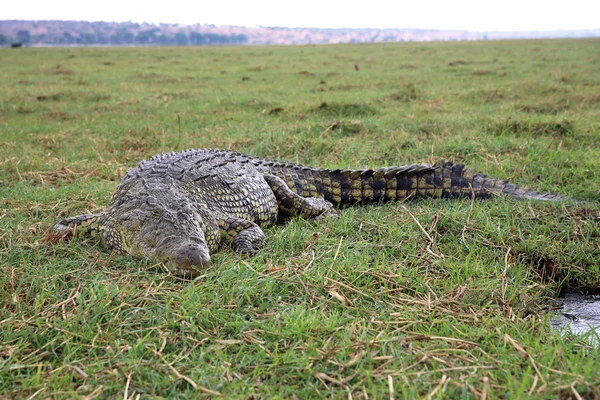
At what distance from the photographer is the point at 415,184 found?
4.42 m

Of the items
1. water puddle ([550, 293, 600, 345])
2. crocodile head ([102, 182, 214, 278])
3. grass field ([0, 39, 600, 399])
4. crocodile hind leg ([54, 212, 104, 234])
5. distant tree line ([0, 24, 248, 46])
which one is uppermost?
distant tree line ([0, 24, 248, 46])

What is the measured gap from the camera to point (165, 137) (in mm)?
7043

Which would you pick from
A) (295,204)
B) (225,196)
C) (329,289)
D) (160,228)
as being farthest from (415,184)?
(160,228)

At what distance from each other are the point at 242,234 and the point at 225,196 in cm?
48

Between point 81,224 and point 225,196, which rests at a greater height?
point 225,196

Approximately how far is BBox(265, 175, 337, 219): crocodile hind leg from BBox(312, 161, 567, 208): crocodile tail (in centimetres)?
33

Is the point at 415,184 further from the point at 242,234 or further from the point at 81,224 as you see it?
the point at 81,224

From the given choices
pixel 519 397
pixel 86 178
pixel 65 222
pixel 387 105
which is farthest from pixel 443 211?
pixel 387 105

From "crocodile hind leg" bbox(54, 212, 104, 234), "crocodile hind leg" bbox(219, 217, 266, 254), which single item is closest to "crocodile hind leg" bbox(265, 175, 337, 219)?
"crocodile hind leg" bbox(219, 217, 266, 254)

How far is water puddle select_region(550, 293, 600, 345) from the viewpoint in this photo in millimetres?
2811

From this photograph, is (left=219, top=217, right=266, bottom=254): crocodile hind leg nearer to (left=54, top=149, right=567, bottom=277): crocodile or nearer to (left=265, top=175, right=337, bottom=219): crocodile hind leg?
(left=54, top=149, right=567, bottom=277): crocodile

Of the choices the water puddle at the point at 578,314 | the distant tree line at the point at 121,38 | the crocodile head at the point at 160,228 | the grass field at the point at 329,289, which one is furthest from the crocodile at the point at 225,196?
the distant tree line at the point at 121,38

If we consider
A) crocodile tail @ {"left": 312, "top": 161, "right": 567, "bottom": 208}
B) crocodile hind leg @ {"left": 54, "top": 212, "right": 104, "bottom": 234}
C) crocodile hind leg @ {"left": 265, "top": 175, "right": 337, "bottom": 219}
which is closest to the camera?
crocodile hind leg @ {"left": 54, "top": 212, "right": 104, "bottom": 234}

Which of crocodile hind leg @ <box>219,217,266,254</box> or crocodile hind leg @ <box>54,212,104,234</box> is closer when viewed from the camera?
crocodile hind leg @ <box>219,217,266,254</box>
